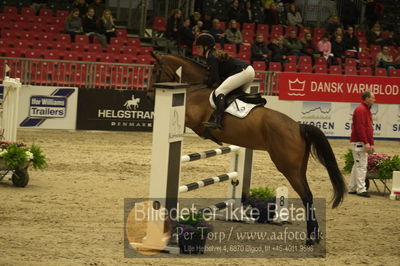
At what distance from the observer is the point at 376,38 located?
2564 cm

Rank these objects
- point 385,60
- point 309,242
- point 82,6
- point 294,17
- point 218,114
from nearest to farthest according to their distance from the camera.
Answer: point 309,242 → point 218,114 → point 82,6 → point 385,60 → point 294,17

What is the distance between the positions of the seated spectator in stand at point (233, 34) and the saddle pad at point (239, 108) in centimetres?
1259

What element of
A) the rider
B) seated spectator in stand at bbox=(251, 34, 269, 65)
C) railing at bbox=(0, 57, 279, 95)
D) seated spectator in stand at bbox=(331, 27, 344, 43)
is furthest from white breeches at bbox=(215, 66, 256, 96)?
seated spectator in stand at bbox=(331, 27, 344, 43)

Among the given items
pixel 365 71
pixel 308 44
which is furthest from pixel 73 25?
pixel 365 71

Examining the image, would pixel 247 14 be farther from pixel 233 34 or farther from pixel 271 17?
pixel 233 34

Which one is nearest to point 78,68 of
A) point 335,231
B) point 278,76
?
point 278,76

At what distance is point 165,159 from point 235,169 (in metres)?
2.76

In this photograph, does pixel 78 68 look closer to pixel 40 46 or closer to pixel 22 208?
pixel 40 46

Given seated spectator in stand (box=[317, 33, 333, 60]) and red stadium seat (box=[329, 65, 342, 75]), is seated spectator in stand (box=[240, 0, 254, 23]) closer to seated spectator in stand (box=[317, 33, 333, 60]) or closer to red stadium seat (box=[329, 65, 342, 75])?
seated spectator in stand (box=[317, 33, 333, 60])

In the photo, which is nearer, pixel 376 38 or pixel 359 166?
pixel 359 166

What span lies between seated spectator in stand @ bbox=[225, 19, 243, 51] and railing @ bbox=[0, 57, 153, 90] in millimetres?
4561

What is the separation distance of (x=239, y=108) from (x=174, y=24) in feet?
41.1

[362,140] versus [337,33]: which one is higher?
[337,33]

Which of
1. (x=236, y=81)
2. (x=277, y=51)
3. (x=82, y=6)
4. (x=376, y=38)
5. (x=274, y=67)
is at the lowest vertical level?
(x=274, y=67)
